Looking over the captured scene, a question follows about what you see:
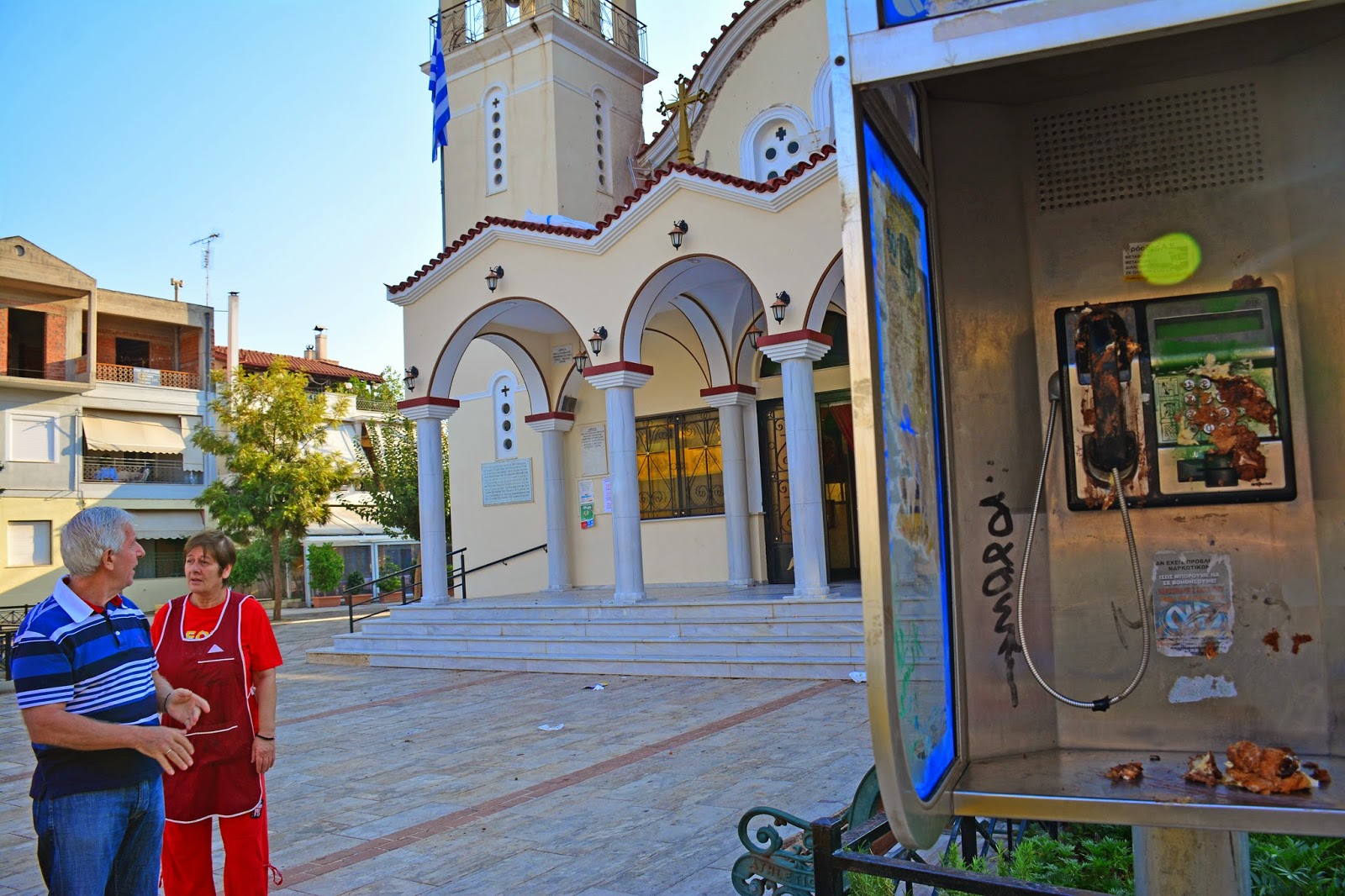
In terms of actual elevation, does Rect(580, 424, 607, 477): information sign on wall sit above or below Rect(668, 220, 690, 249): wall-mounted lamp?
below

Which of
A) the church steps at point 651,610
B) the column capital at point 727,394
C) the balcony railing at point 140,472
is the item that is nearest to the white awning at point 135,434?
the balcony railing at point 140,472

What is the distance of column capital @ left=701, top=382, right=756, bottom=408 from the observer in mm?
15164

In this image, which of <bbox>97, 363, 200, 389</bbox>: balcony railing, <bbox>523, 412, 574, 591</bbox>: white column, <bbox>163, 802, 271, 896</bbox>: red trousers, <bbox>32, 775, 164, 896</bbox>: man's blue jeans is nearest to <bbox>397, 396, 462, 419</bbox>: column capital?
<bbox>523, 412, 574, 591</bbox>: white column

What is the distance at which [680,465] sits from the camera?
641 inches

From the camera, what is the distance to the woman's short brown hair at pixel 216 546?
13.9 feet

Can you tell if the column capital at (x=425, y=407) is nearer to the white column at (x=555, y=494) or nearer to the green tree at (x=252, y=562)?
the white column at (x=555, y=494)

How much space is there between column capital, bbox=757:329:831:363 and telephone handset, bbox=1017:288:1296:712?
835cm

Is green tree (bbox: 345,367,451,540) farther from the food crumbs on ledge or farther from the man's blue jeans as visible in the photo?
the food crumbs on ledge

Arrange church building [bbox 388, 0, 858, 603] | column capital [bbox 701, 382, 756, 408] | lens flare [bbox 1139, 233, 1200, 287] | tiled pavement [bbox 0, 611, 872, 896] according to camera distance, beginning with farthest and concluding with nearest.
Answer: column capital [bbox 701, 382, 756, 408], church building [bbox 388, 0, 858, 603], tiled pavement [bbox 0, 611, 872, 896], lens flare [bbox 1139, 233, 1200, 287]

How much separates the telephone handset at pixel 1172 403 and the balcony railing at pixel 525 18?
1711cm

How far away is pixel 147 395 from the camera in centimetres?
3472

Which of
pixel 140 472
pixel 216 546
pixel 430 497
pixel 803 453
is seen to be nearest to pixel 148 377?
pixel 140 472

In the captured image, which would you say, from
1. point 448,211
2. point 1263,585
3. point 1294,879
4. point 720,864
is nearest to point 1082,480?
point 1263,585

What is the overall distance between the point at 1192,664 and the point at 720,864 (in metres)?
2.42
